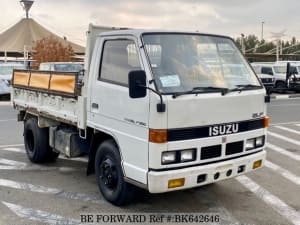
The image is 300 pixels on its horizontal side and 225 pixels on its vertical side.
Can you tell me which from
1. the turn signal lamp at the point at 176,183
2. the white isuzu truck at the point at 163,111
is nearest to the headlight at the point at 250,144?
the white isuzu truck at the point at 163,111

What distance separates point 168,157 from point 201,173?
1.43 feet

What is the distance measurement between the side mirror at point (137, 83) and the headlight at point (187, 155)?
0.77m

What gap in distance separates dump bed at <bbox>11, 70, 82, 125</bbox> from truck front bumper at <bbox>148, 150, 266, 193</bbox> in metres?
1.85

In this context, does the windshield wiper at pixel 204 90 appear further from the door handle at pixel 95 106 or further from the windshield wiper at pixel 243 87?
the door handle at pixel 95 106

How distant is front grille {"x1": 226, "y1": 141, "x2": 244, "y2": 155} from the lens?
16.3ft

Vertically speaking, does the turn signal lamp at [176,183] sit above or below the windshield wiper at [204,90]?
below

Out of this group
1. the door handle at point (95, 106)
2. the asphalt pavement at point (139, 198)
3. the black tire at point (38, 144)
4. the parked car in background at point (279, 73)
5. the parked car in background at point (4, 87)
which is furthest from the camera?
the parked car in background at point (279, 73)

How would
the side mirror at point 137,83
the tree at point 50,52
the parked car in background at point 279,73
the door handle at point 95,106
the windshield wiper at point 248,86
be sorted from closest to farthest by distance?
the side mirror at point 137,83 < the windshield wiper at point 248,86 < the door handle at point 95,106 < the parked car in background at point 279,73 < the tree at point 50,52

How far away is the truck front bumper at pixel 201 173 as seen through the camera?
177 inches

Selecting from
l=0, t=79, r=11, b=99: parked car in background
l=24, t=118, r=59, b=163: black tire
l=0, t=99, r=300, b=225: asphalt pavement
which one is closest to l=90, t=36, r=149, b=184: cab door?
l=0, t=99, r=300, b=225: asphalt pavement

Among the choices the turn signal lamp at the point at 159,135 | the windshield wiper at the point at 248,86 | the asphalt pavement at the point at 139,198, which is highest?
the windshield wiper at the point at 248,86

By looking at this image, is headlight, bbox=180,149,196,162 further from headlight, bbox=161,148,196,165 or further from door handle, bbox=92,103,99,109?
door handle, bbox=92,103,99,109

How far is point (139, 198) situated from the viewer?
18.0 feet

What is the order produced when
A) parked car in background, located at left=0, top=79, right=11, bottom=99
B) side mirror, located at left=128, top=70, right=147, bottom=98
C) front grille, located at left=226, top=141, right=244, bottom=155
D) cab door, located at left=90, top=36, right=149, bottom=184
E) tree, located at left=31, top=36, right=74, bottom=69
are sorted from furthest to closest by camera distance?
1. tree, located at left=31, top=36, right=74, bottom=69
2. parked car in background, located at left=0, top=79, right=11, bottom=99
3. front grille, located at left=226, top=141, right=244, bottom=155
4. cab door, located at left=90, top=36, right=149, bottom=184
5. side mirror, located at left=128, top=70, right=147, bottom=98
